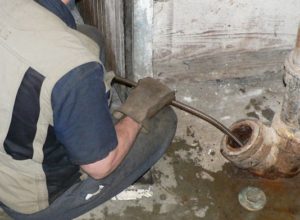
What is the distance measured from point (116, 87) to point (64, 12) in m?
1.05

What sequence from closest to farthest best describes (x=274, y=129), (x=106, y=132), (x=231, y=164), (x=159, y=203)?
(x=106, y=132) < (x=274, y=129) < (x=159, y=203) < (x=231, y=164)

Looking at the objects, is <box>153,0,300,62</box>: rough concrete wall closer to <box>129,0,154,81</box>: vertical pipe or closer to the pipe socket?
<box>129,0,154,81</box>: vertical pipe

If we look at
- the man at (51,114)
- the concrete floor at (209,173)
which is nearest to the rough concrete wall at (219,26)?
the concrete floor at (209,173)

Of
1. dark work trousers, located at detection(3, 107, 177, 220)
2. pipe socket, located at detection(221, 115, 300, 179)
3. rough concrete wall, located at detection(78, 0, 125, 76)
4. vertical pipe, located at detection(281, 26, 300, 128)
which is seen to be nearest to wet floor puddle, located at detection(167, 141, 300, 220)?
pipe socket, located at detection(221, 115, 300, 179)

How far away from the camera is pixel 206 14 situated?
7.93ft

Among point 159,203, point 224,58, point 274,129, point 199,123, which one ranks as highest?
point 224,58

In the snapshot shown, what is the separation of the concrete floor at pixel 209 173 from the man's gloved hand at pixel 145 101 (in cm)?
46

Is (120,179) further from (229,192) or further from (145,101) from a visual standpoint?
(229,192)

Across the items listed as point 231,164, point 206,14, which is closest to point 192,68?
point 206,14

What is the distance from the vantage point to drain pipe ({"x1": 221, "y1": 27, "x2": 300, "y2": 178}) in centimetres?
201

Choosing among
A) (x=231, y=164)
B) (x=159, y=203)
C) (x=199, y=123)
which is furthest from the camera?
(x=199, y=123)

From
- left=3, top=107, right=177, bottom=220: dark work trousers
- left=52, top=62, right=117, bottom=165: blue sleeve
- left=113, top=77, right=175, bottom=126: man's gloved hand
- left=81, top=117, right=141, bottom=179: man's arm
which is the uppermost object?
left=52, top=62, right=117, bottom=165: blue sleeve

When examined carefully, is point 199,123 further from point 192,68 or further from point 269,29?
point 269,29

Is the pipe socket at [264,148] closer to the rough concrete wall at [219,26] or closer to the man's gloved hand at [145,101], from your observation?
the man's gloved hand at [145,101]
